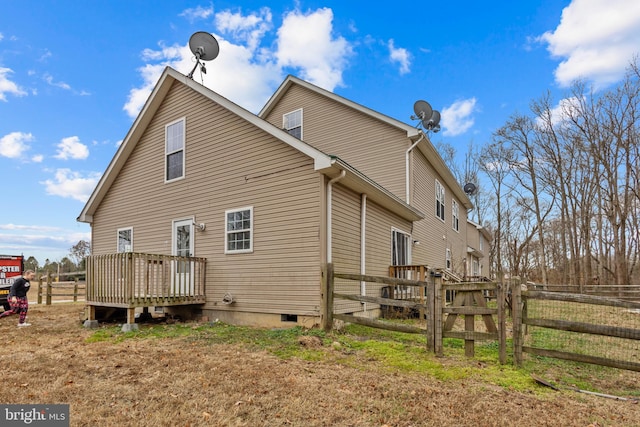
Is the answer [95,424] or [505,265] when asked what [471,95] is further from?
[95,424]

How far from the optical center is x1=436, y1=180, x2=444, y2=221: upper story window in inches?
666

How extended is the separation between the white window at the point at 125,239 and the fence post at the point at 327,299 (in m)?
7.35

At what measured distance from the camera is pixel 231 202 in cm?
983

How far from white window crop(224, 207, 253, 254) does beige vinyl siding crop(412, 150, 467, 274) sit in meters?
6.23

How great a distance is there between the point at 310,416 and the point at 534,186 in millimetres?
32389

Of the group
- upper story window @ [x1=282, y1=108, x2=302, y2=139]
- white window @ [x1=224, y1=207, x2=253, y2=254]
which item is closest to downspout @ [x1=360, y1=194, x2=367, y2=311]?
white window @ [x1=224, y1=207, x2=253, y2=254]

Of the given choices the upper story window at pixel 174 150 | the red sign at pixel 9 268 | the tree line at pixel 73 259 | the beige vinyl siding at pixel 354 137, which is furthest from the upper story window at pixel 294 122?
the tree line at pixel 73 259

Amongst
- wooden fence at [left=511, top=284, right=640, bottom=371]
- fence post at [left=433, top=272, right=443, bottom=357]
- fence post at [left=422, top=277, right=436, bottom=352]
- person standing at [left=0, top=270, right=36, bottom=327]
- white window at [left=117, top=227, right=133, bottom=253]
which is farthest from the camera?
white window at [left=117, top=227, right=133, bottom=253]

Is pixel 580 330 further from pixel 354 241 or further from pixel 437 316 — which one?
pixel 354 241

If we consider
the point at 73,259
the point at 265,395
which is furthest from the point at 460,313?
the point at 73,259

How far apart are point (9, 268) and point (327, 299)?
12.6m

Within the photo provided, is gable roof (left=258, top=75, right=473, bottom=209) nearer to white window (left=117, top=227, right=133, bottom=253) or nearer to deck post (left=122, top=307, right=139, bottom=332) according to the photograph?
white window (left=117, top=227, right=133, bottom=253)

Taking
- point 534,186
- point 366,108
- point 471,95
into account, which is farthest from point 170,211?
point 534,186

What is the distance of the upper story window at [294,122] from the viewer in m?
15.4
